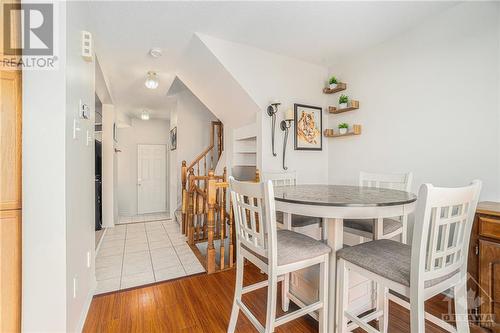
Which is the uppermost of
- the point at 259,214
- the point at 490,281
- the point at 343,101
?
the point at 343,101

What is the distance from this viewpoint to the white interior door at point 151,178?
5941mm

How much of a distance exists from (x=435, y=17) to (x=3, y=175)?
3483 millimetres

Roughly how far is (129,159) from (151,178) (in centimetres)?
74

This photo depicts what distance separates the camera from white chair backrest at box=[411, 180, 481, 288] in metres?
0.94

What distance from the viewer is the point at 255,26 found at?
2.31 m

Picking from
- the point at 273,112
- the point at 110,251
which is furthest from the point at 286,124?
the point at 110,251

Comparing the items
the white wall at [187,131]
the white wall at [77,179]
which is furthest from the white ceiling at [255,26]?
the white wall at [187,131]

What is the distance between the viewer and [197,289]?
6.82 ft

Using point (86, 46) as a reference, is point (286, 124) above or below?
below

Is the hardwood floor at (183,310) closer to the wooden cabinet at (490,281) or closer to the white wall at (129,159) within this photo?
the wooden cabinet at (490,281)

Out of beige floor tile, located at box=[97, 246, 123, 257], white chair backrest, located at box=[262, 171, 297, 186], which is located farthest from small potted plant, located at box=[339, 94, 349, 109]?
beige floor tile, located at box=[97, 246, 123, 257]

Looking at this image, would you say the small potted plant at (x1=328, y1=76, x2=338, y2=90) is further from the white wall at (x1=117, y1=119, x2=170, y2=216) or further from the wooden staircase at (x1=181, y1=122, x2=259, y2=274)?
the white wall at (x1=117, y1=119, x2=170, y2=216)

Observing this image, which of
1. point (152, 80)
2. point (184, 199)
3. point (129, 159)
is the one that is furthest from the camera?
point (129, 159)

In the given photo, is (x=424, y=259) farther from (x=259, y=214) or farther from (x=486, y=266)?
(x=486, y=266)
